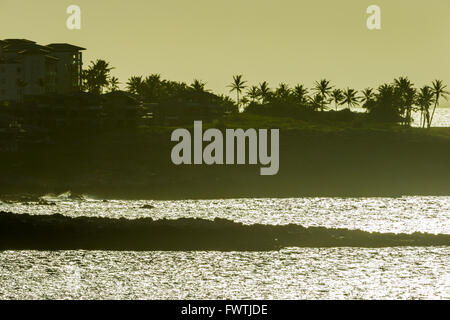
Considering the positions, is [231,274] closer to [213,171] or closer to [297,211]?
[297,211]

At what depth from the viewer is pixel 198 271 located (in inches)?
3231

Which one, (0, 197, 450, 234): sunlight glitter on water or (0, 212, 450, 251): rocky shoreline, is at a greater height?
(0, 212, 450, 251): rocky shoreline

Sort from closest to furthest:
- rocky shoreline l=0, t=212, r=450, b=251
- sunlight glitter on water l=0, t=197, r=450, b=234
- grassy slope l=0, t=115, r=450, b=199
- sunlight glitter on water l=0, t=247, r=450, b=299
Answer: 1. sunlight glitter on water l=0, t=247, r=450, b=299
2. rocky shoreline l=0, t=212, r=450, b=251
3. sunlight glitter on water l=0, t=197, r=450, b=234
4. grassy slope l=0, t=115, r=450, b=199

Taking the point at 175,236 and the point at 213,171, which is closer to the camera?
the point at 175,236

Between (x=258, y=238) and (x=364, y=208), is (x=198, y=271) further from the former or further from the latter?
(x=364, y=208)

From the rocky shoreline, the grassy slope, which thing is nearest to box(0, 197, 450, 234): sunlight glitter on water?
the grassy slope

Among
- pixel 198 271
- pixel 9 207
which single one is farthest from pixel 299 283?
pixel 9 207

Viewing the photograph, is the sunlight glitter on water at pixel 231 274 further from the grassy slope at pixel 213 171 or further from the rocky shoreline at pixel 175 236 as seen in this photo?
the grassy slope at pixel 213 171

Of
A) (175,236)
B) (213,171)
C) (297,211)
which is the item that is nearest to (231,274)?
(175,236)

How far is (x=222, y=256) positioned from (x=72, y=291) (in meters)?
19.1

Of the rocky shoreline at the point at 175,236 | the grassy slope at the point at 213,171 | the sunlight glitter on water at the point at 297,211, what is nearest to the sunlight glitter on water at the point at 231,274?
the rocky shoreline at the point at 175,236

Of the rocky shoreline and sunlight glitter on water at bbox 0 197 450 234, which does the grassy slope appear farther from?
the rocky shoreline

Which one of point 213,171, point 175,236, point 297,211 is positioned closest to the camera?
point 175,236
